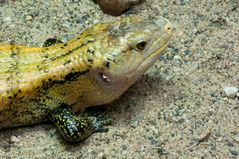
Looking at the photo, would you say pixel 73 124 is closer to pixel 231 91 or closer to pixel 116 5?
pixel 231 91

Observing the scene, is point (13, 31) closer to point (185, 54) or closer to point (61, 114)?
point (61, 114)

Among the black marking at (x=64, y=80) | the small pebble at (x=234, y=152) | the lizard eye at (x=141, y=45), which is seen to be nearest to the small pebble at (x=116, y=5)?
the lizard eye at (x=141, y=45)

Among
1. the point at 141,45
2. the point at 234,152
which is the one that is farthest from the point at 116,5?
the point at 234,152

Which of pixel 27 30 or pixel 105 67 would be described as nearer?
pixel 105 67

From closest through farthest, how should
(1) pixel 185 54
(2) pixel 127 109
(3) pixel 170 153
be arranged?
(3) pixel 170 153 < (2) pixel 127 109 < (1) pixel 185 54

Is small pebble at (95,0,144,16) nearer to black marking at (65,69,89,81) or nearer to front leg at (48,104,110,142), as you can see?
black marking at (65,69,89,81)

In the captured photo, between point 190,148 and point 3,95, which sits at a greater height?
point 3,95

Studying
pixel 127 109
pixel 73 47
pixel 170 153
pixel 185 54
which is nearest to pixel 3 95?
pixel 73 47
